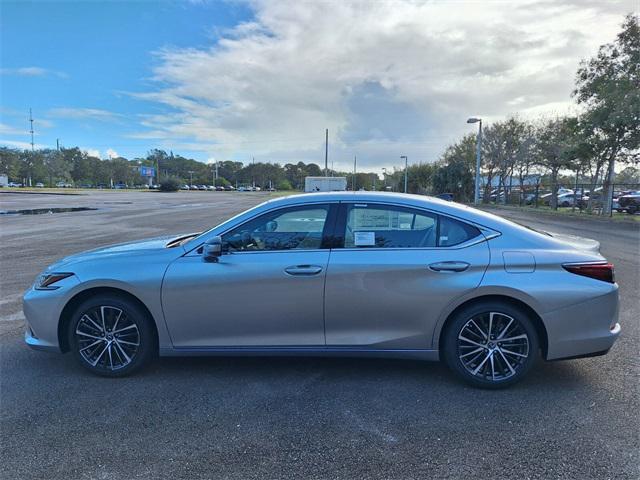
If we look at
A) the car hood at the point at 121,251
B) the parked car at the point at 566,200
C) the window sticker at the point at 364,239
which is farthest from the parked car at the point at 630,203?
the car hood at the point at 121,251

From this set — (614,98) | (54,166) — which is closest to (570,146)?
(614,98)

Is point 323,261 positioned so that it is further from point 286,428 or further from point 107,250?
point 107,250

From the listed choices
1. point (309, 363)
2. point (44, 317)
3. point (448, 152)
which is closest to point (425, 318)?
point (309, 363)

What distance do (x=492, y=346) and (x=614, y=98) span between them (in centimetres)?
2293

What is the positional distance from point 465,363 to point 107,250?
3361mm

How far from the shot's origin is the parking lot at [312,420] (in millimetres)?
2635

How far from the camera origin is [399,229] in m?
3.78

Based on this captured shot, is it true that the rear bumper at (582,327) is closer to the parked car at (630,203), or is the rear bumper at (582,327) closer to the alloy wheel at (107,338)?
the alloy wheel at (107,338)

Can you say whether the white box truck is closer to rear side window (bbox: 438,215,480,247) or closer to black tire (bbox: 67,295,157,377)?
rear side window (bbox: 438,215,480,247)

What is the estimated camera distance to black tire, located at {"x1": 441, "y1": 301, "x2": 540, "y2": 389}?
138 inches

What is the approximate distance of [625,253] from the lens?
11.2 m

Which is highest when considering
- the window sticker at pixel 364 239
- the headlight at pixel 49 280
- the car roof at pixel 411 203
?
the car roof at pixel 411 203

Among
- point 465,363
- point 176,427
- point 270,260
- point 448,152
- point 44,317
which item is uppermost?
point 448,152

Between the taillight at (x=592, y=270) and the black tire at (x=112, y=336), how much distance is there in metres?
3.52
